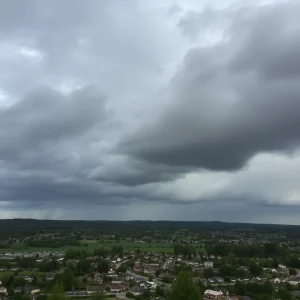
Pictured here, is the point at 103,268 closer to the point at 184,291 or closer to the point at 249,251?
the point at 249,251

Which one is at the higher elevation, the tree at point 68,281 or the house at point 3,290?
the tree at point 68,281

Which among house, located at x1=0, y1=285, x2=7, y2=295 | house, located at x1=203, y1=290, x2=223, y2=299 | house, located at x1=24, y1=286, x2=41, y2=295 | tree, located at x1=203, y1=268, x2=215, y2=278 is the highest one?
tree, located at x1=203, y1=268, x2=215, y2=278

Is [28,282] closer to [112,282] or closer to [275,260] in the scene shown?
[112,282]

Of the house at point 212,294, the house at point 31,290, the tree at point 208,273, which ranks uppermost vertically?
the tree at point 208,273

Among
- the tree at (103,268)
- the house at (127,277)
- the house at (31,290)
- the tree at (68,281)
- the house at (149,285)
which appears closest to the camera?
the house at (31,290)

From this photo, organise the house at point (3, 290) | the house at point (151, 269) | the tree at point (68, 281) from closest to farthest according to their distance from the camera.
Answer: the house at point (3, 290)
the tree at point (68, 281)
the house at point (151, 269)

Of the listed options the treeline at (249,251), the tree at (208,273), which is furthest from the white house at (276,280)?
the treeline at (249,251)

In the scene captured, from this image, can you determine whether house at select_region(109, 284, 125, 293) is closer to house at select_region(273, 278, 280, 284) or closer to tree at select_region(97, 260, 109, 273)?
tree at select_region(97, 260, 109, 273)

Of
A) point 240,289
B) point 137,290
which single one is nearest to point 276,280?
A: point 240,289

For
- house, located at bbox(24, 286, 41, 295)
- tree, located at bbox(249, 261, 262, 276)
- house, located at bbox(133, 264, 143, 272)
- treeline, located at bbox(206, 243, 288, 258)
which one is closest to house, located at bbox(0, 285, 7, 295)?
house, located at bbox(24, 286, 41, 295)

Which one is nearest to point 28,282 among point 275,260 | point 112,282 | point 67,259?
point 112,282

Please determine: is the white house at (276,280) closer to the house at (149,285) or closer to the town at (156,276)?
the town at (156,276)
